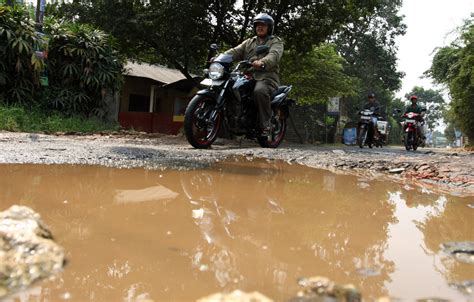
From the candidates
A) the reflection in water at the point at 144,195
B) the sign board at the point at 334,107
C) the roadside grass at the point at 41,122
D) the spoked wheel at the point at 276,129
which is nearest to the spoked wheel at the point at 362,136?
the spoked wheel at the point at 276,129

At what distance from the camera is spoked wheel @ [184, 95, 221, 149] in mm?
Result: 4734

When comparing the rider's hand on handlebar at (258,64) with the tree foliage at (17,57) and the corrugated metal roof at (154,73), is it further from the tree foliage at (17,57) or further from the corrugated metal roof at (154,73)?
the corrugated metal roof at (154,73)

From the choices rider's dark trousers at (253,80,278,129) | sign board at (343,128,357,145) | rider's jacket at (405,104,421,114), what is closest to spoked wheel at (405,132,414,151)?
rider's jacket at (405,104,421,114)

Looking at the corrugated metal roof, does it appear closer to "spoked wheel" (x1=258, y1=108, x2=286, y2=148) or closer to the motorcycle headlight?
"spoked wheel" (x1=258, y1=108, x2=286, y2=148)

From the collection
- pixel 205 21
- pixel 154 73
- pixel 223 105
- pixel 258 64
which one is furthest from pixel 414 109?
pixel 154 73

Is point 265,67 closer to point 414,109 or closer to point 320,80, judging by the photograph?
point 414,109

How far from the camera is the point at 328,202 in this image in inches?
89.0

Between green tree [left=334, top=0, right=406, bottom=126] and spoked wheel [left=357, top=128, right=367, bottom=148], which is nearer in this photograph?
spoked wheel [left=357, top=128, right=367, bottom=148]

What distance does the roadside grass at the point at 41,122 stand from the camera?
7172 mm

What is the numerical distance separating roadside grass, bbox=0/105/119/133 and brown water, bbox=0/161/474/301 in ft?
16.6

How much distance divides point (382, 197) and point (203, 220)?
133 cm

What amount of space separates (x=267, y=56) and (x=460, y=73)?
11198mm

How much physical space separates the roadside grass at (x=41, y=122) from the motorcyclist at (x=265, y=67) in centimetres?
411

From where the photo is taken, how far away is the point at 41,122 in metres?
7.96
